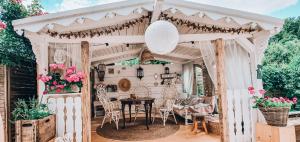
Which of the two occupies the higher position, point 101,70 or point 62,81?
point 101,70

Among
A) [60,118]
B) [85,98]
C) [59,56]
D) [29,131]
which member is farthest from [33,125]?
[59,56]

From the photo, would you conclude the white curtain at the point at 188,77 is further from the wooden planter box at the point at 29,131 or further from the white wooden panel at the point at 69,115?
the wooden planter box at the point at 29,131

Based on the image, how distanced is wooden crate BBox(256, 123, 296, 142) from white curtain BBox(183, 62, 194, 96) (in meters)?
5.00

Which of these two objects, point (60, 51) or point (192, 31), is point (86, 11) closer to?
point (60, 51)

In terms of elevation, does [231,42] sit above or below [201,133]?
above

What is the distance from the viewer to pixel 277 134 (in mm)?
3262

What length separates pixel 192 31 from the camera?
163 inches

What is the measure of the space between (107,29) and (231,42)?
2265 millimetres

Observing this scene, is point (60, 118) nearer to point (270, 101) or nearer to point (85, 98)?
point (85, 98)

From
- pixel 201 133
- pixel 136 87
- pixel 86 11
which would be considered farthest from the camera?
pixel 136 87

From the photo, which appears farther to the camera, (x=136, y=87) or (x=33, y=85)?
(x=136, y=87)

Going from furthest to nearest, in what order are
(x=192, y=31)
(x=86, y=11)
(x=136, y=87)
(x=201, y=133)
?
(x=136, y=87), (x=201, y=133), (x=192, y=31), (x=86, y=11)

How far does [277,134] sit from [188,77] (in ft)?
18.4

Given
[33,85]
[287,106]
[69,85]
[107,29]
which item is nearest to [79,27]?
[107,29]
